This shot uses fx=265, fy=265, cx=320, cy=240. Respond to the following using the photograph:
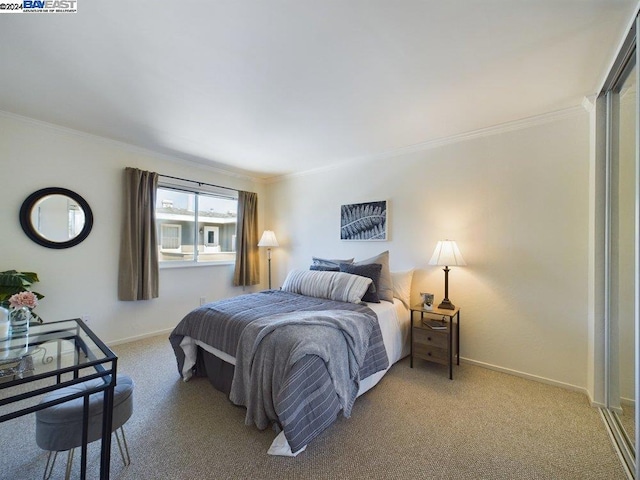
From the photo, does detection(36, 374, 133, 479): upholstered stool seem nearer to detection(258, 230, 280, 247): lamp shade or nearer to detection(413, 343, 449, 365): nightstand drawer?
detection(413, 343, 449, 365): nightstand drawer

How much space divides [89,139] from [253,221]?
7.76 feet

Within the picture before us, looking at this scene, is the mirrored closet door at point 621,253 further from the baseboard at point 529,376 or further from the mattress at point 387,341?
the mattress at point 387,341

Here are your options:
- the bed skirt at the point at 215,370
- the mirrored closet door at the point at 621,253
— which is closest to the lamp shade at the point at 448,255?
the mirrored closet door at the point at 621,253

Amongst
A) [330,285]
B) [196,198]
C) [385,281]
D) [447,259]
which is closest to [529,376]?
[447,259]

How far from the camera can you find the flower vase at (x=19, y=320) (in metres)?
1.47

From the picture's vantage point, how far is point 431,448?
162 cm

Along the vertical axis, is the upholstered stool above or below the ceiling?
below

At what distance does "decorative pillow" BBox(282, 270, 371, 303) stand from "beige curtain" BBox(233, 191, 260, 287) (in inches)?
60.8

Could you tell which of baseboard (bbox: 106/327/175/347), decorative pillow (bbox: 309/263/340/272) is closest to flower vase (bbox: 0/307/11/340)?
baseboard (bbox: 106/327/175/347)

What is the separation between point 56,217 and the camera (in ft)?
9.36

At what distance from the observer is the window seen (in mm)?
3760

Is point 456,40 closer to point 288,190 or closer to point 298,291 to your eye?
point 298,291

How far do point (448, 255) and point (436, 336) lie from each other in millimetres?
795

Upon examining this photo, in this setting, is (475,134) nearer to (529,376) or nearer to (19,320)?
(529,376)
